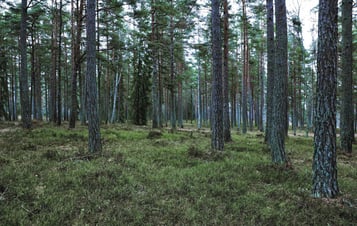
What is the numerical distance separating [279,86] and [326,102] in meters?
→ 2.16

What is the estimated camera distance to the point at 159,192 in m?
4.26

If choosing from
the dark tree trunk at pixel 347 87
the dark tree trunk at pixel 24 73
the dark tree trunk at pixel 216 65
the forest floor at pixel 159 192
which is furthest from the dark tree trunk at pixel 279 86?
the dark tree trunk at pixel 24 73

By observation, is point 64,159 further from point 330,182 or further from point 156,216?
point 330,182

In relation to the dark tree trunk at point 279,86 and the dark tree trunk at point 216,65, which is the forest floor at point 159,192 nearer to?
the dark tree trunk at point 279,86

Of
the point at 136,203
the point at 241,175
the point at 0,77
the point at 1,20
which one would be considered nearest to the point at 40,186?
the point at 136,203

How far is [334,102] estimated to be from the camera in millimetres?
4051

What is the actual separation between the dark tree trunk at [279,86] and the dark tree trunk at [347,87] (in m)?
5.27

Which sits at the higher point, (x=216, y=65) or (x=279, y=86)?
(x=216, y=65)

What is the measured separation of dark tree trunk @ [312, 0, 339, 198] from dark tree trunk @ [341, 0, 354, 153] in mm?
6883

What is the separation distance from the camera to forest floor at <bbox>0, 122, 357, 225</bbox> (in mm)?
3348

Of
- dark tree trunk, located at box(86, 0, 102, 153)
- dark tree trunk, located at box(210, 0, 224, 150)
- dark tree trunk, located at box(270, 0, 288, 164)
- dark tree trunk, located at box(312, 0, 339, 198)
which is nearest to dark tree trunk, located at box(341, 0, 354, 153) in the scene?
dark tree trunk, located at box(270, 0, 288, 164)

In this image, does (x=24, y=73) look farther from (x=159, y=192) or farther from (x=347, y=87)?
(x=347, y=87)

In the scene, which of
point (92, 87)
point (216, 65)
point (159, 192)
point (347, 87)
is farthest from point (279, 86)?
point (347, 87)

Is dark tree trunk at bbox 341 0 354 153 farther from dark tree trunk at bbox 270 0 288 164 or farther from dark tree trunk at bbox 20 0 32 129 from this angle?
dark tree trunk at bbox 20 0 32 129
